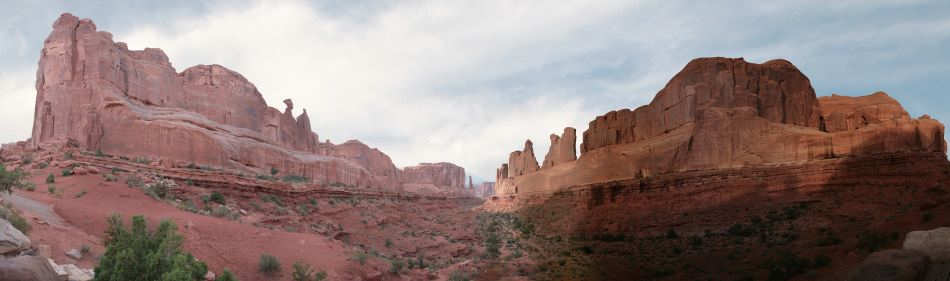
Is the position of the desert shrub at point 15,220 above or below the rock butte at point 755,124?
below

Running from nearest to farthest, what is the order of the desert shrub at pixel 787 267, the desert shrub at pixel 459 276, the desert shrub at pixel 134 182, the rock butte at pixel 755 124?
the desert shrub at pixel 787 267
the desert shrub at pixel 459 276
the desert shrub at pixel 134 182
the rock butte at pixel 755 124

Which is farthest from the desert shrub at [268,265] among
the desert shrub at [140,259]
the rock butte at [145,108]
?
the rock butte at [145,108]

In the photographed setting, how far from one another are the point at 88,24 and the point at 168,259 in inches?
1585

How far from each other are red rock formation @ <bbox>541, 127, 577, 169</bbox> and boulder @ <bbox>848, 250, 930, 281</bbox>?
37988 mm

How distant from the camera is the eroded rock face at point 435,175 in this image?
122m

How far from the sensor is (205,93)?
51500 millimetres


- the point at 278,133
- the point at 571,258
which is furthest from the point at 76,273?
the point at 278,133

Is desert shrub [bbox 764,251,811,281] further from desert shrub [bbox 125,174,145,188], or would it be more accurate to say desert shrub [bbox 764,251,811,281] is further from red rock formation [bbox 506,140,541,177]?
red rock formation [bbox 506,140,541,177]

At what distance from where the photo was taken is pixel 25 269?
611cm

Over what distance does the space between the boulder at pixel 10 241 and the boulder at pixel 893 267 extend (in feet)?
39.8

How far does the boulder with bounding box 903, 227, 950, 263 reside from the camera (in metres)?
6.52

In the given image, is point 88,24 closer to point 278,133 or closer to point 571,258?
point 278,133

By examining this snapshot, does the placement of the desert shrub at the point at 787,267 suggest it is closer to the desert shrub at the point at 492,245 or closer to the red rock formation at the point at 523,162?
the desert shrub at the point at 492,245

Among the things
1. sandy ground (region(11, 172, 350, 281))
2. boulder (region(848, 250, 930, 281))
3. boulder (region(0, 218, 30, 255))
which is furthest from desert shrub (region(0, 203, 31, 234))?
boulder (region(848, 250, 930, 281))
